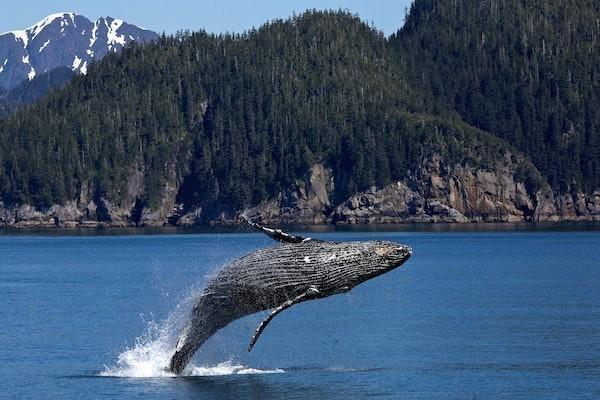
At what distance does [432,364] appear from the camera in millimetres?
46656

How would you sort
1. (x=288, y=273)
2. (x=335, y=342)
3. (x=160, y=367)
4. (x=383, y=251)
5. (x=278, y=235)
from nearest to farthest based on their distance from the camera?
(x=383, y=251) < (x=278, y=235) < (x=288, y=273) < (x=160, y=367) < (x=335, y=342)

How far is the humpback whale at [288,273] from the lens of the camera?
29.3m

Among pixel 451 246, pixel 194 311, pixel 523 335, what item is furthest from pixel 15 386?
pixel 451 246

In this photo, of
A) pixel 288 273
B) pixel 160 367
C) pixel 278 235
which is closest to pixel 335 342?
pixel 160 367

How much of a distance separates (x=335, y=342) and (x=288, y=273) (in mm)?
23953

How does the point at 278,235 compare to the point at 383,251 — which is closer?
the point at 383,251

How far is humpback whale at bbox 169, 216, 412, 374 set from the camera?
29266 millimetres

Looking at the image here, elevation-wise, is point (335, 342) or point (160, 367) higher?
point (160, 367)

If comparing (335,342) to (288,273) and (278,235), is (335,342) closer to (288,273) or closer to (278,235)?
(288,273)

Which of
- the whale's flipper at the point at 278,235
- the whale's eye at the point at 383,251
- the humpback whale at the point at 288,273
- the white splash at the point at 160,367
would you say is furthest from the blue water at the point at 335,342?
the whale's eye at the point at 383,251

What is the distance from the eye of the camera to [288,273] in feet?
99.5

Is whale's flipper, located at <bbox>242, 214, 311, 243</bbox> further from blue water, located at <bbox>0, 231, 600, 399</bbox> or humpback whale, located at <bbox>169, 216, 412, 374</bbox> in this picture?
blue water, located at <bbox>0, 231, 600, 399</bbox>

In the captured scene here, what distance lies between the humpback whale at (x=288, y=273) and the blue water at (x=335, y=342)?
1443 mm

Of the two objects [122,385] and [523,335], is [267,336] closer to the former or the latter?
[523,335]
